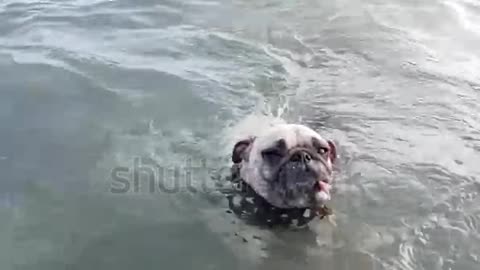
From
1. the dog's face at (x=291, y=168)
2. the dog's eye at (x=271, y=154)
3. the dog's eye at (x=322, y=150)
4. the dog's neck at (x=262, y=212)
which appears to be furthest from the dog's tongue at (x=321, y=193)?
the dog's eye at (x=271, y=154)

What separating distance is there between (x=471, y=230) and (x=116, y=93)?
4.41m

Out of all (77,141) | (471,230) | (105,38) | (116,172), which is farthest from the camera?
(105,38)

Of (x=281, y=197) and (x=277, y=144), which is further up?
(x=277, y=144)

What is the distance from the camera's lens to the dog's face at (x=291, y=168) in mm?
6047

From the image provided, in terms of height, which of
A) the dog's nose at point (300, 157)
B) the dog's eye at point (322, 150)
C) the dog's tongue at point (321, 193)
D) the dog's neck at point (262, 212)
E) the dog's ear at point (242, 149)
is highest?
the dog's nose at point (300, 157)

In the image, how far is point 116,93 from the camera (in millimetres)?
8555

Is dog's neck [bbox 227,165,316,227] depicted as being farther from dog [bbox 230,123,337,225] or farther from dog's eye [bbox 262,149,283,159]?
dog's eye [bbox 262,149,283,159]

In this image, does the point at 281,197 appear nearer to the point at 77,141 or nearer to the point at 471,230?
the point at 471,230

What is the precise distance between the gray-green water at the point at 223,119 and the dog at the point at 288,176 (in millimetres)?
231

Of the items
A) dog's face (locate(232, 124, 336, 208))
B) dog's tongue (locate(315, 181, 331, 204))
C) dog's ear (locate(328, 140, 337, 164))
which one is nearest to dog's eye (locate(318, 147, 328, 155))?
dog's face (locate(232, 124, 336, 208))

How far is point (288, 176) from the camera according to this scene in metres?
6.05

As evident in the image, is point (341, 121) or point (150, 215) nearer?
point (150, 215)

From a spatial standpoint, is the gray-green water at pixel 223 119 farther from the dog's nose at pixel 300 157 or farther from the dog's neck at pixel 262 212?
the dog's nose at pixel 300 157

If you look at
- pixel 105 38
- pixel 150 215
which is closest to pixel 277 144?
pixel 150 215
